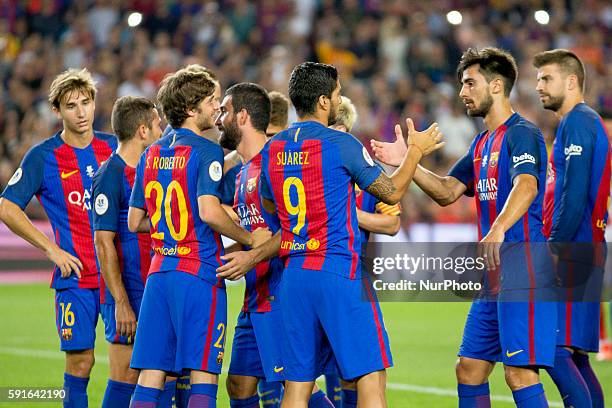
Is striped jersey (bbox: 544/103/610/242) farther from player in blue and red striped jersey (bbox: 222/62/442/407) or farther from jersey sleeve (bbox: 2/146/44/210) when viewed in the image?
jersey sleeve (bbox: 2/146/44/210)

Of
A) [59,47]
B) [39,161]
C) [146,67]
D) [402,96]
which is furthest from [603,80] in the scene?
[39,161]

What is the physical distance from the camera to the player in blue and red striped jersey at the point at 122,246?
6484mm

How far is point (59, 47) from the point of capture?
1961 cm

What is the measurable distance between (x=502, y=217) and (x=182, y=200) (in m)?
1.87

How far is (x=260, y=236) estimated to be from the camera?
6133 mm

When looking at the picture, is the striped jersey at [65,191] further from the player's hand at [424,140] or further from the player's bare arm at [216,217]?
the player's hand at [424,140]

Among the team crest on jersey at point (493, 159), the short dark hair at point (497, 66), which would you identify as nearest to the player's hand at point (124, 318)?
the team crest on jersey at point (493, 159)

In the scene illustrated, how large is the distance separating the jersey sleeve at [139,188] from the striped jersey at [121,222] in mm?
353

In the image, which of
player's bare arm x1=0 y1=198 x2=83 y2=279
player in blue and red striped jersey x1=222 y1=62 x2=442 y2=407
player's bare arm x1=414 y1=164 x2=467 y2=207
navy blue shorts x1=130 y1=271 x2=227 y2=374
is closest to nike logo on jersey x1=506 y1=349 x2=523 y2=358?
player in blue and red striped jersey x1=222 y1=62 x2=442 y2=407

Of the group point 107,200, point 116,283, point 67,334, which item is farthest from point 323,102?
point 67,334

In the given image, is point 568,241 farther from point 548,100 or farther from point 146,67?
point 146,67

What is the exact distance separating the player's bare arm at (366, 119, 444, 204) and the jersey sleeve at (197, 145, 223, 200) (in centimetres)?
86

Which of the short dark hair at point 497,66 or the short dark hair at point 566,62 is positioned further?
the short dark hair at point 566,62

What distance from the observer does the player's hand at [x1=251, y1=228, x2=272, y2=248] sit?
6.11m
